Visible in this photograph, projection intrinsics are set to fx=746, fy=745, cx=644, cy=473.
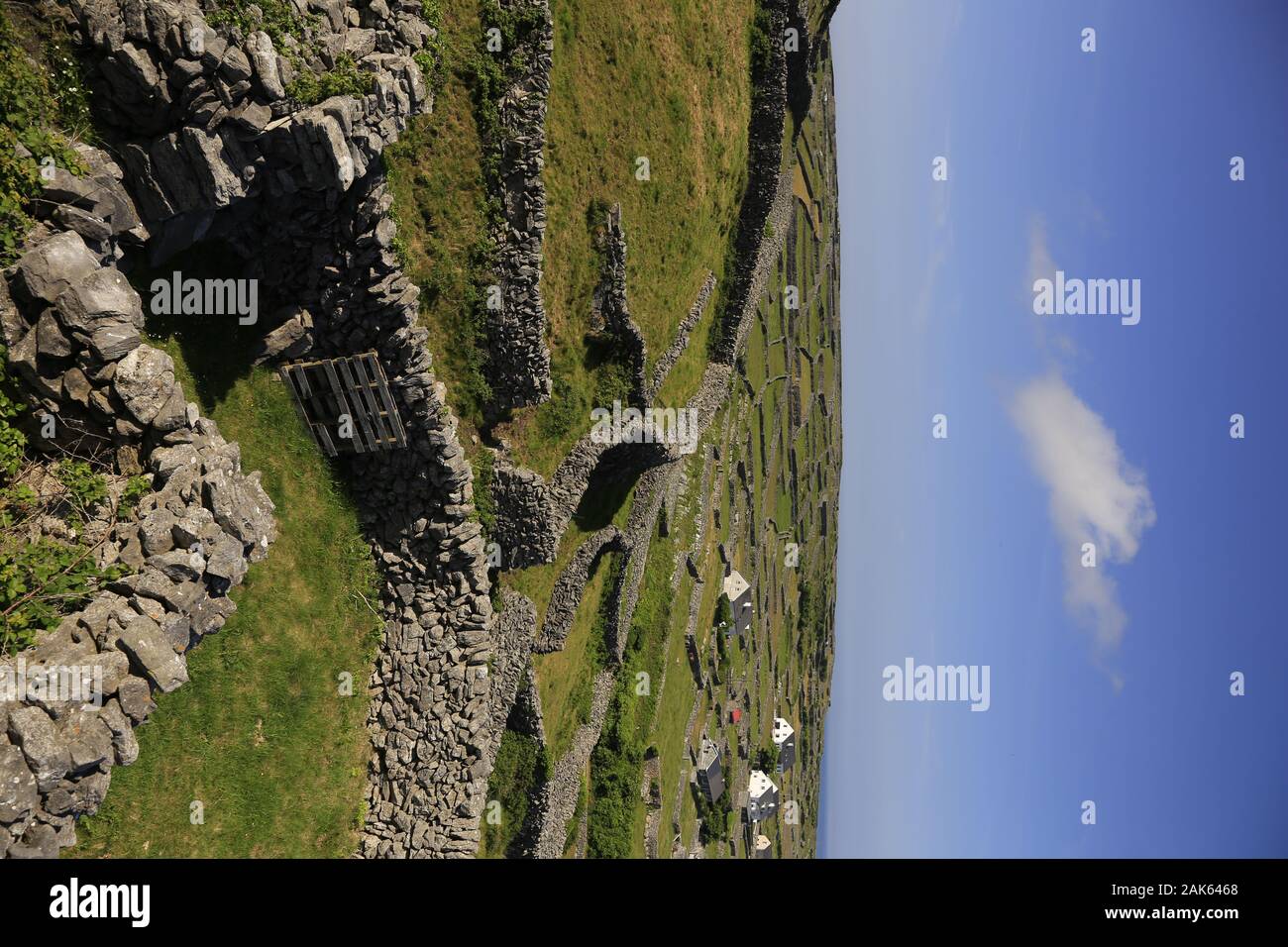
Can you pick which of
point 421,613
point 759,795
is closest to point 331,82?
point 421,613

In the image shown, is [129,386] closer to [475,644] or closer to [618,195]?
[475,644]

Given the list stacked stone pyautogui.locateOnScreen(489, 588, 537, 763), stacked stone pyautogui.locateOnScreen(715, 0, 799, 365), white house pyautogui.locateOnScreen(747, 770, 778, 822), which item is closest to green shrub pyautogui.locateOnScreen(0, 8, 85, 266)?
stacked stone pyautogui.locateOnScreen(489, 588, 537, 763)

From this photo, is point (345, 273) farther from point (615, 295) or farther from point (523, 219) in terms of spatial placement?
point (615, 295)

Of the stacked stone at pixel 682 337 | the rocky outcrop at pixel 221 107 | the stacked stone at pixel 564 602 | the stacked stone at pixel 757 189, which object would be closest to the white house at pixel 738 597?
the stacked stone at pixel 757 189

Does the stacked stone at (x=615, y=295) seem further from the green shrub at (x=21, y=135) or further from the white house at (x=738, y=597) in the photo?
the white house at (x=738, y=597)

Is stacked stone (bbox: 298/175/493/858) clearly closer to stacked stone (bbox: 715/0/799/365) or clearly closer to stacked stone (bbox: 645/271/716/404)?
stacked stone (bbox: 645/271/716/404)
